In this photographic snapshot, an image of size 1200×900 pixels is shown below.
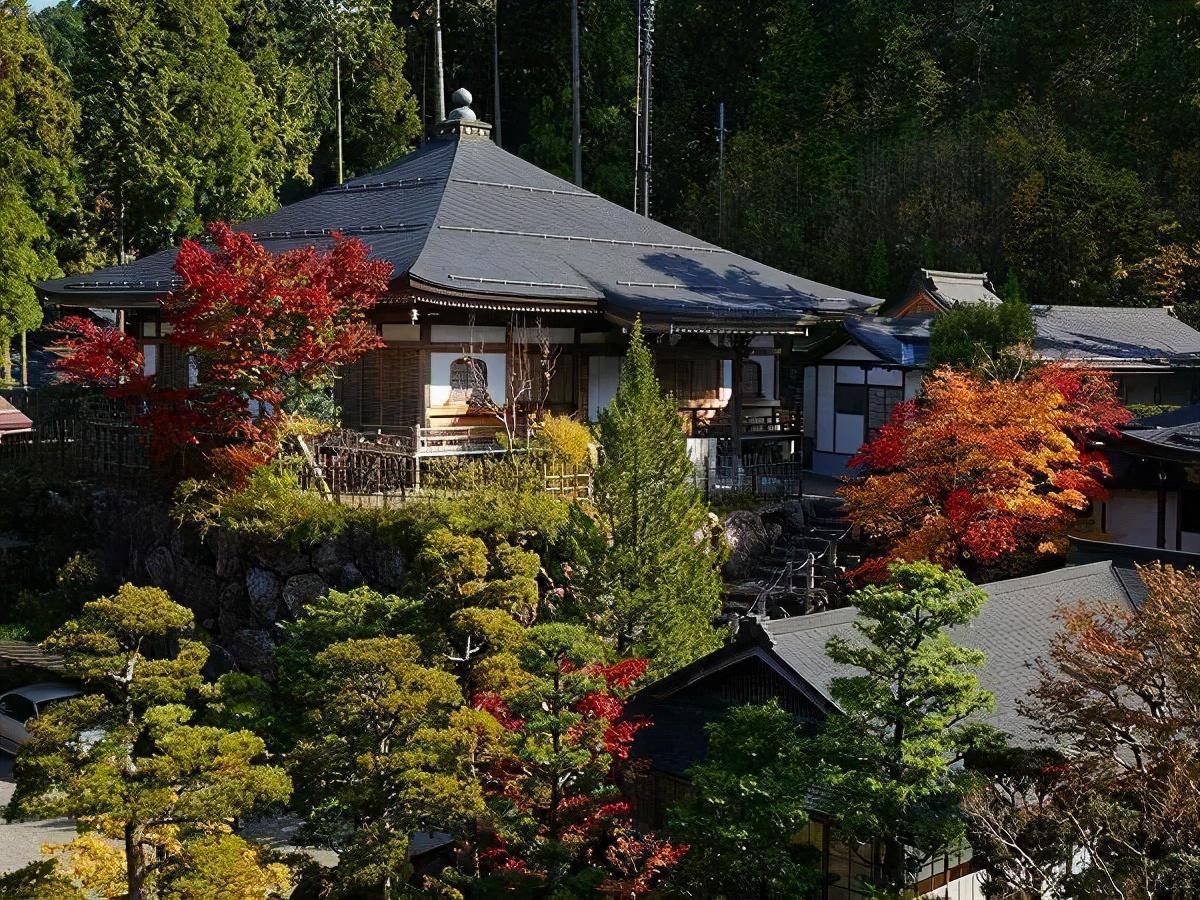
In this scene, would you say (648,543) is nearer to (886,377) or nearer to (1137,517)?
(1137,517)

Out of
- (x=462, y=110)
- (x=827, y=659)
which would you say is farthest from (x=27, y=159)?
(x=827, y=659)

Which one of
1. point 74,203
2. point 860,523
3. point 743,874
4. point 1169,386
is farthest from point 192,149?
point 743,874

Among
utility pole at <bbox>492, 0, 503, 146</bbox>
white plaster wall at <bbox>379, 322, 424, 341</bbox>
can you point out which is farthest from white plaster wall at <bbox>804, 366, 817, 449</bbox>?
utility pole at <bbox>492, 0, 503, 146</bbox>

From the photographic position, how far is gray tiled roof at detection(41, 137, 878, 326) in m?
20.5

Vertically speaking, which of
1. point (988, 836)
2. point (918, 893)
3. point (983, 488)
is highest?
point (983, 488)

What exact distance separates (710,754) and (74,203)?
86.5 ft

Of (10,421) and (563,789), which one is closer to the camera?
(563,789)

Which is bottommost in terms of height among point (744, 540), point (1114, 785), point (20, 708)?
point (20, 708)

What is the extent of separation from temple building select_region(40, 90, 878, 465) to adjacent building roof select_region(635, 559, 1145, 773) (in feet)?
25.8

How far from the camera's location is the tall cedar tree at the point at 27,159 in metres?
29.0

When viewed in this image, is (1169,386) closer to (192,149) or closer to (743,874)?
(743,874)

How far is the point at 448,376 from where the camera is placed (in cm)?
2039

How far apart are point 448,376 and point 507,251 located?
2.69 m

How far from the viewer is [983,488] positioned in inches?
670
